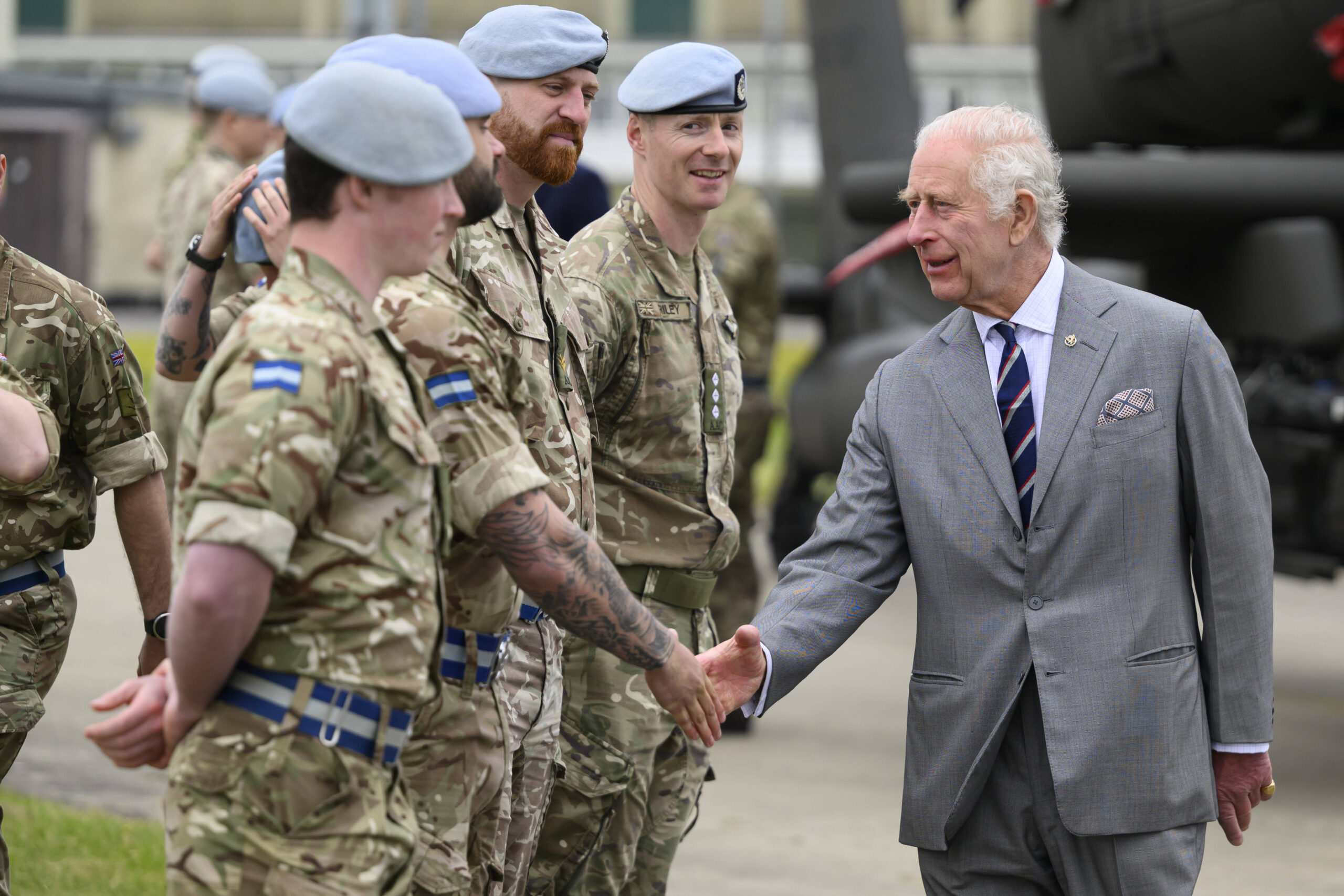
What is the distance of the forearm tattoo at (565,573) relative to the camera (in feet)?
8.59

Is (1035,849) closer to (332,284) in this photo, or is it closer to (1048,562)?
(1048,562)

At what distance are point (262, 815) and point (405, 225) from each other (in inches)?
32.2

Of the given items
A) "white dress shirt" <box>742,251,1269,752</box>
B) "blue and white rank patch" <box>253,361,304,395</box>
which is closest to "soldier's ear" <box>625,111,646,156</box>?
"white dress shirt" <box>742,251,1269,752</box>

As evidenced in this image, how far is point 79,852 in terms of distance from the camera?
503 centimetres

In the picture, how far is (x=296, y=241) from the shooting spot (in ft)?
7.72

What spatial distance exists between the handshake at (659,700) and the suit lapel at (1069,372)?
0.66 meters

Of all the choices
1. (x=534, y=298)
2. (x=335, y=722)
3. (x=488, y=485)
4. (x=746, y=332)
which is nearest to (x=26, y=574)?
(x=534, y=298)

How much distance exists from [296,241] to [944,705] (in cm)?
157

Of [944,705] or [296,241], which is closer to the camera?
[296,241]

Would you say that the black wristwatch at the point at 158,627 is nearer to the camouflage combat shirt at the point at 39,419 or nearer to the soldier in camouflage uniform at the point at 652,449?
the camouflage combat shirt at the point at 39,419

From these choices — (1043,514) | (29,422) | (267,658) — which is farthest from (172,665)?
(1043,514)

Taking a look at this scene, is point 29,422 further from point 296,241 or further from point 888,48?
point 888,48

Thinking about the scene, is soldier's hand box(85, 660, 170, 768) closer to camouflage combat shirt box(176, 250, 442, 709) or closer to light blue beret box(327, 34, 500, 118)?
camouflage combat shirt box(176, 250, 442, 709)

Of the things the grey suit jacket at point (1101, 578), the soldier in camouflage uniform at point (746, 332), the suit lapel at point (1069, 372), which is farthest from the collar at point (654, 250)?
the soldier in camouflage uniform at point (746, 332)
